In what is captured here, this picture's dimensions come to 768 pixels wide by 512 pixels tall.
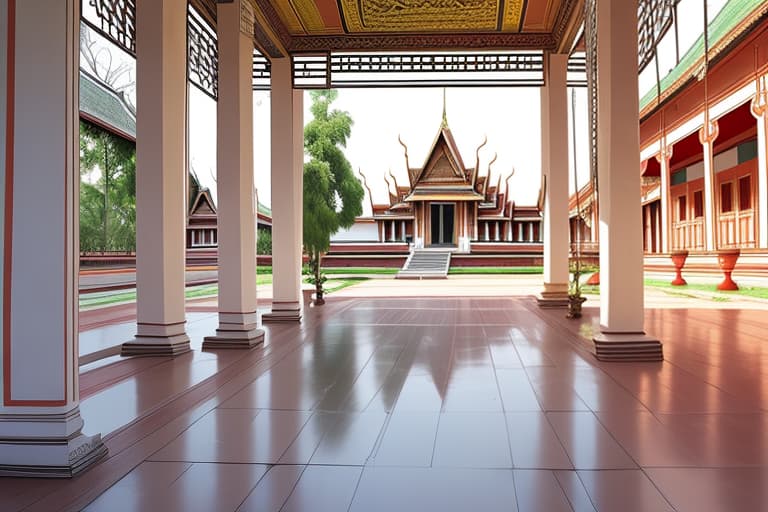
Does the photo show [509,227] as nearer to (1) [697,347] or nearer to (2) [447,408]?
(1) [697,347]

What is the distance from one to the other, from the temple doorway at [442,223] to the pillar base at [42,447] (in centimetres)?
2526

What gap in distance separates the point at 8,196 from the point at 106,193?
35.4 ft

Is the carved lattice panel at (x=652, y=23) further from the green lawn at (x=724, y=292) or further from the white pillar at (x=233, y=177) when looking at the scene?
the green lawn at (x=724, y=292)

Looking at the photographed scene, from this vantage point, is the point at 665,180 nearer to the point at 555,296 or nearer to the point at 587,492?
the point at 555,296

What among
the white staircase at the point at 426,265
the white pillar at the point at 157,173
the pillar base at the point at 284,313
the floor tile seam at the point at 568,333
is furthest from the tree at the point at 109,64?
the white staircase at the point at 426,265

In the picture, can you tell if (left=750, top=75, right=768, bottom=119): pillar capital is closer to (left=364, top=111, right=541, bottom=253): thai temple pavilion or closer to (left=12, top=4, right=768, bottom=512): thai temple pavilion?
(left=12, top=4, right=768, bottom=512): thai temple pavilion

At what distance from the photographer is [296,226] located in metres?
7.71

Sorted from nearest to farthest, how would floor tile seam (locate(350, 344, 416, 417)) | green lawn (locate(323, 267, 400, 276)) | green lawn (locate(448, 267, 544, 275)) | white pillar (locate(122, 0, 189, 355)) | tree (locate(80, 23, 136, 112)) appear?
floor tile seam (locate(350, 344, 416, 417)) → white pillar (locate(122, 0, 189, 355)) → tree (locate(80, 23, 136, 112)) → green lawn (locate(448, 267, 544, 275)) → green lawn (locate(323, 267, 400, 276))

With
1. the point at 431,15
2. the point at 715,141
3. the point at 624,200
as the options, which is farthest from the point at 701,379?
the point at 715,141

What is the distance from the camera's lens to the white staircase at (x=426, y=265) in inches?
847

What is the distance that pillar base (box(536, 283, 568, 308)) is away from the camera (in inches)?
333

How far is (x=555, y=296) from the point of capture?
852cm

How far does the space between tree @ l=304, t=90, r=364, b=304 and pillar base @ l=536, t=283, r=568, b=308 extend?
6099 mm

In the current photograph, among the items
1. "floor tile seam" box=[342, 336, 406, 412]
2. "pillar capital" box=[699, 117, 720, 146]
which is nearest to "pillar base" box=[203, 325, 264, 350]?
"floor tile seam" box=[342, 336, 406, 412]
